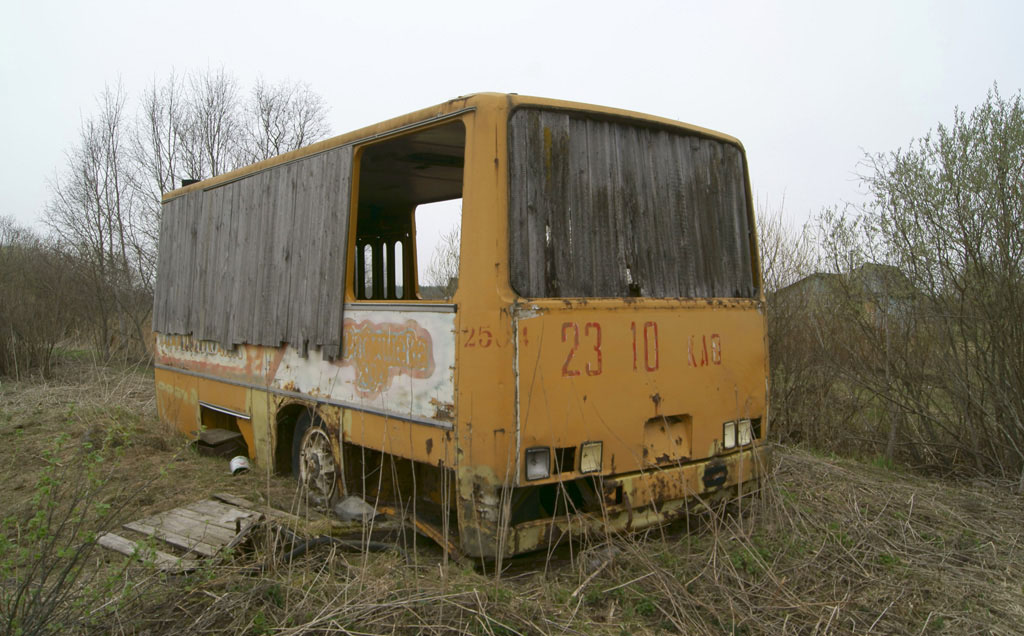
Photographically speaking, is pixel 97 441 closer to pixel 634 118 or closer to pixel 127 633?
pixel 127 633

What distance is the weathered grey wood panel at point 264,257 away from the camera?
5379mm

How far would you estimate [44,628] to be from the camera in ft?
10.1

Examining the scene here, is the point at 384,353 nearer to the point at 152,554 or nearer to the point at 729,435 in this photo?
the point at 152,554

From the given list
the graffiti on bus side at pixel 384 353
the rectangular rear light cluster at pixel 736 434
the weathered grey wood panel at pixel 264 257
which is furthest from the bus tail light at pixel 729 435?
the weathered grey wood panel at pixel 264 257

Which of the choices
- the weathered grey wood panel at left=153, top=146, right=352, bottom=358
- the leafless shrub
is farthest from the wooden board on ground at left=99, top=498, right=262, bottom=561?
the leafless shrub

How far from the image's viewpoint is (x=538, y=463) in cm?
407

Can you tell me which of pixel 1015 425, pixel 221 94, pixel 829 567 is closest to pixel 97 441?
pixel 829 567

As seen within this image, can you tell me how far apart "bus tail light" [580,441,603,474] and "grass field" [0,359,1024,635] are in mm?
431

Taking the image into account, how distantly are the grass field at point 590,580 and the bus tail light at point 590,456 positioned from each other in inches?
17.0

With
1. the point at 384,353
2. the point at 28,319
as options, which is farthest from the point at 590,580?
the point at 28,319

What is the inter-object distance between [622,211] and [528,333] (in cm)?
108

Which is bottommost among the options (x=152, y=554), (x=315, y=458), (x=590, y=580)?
(x=590, y=580)

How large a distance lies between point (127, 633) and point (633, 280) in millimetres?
3077

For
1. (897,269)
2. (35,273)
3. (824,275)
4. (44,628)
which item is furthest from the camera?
(35,273)
